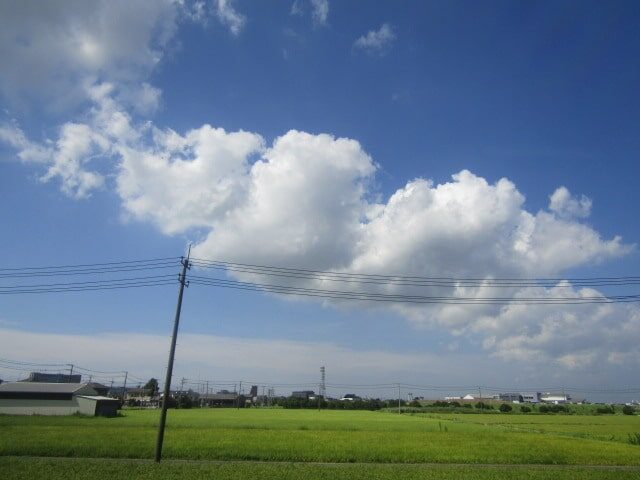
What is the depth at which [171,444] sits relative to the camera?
31.1 meters

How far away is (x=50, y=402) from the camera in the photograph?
69188 millimetres

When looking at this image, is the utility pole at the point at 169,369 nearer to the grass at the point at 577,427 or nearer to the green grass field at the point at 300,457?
the green grass field at the point at 300,457

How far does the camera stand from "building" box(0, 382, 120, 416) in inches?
2616

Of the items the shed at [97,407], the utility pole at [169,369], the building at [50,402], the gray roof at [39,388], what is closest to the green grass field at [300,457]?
the utility pole at [169,369]

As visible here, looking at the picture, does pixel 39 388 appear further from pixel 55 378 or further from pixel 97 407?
pixel 55 378

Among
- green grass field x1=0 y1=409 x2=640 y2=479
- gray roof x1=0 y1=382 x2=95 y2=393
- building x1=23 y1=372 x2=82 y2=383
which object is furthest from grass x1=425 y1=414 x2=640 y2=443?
building x1=23 y1=372 x2=82 y2=383

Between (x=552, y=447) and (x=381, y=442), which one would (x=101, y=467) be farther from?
(x=552, y=447)

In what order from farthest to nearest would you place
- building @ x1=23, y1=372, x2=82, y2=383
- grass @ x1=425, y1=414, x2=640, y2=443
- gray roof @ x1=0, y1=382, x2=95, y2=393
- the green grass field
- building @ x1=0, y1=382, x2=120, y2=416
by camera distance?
building @ x1=23, y1=372, x2=82, y2=383 < gray roof @ x1=0, y1=382, x2=95, y2=393 < building @ x1=0, y1=382, x2=120, y2=416 < grass @ x1=425, y1=414, x2=640, y2=443 < the green grass field

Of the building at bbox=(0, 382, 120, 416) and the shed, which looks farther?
the building at bbox=(0, 382, 120, 416)

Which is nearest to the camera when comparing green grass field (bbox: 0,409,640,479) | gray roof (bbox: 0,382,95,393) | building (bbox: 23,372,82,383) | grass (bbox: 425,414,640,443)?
green grass field (bbox: 0,409,640,479)

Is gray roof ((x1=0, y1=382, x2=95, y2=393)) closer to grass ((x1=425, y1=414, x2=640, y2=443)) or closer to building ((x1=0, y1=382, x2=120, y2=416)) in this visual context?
building ((x1=0, y1=382, x2=120, y2=416))

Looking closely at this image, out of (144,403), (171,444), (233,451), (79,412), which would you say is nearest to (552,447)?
(233,451)

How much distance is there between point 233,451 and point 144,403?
112 metres

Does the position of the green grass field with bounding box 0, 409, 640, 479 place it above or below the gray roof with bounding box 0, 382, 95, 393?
below
